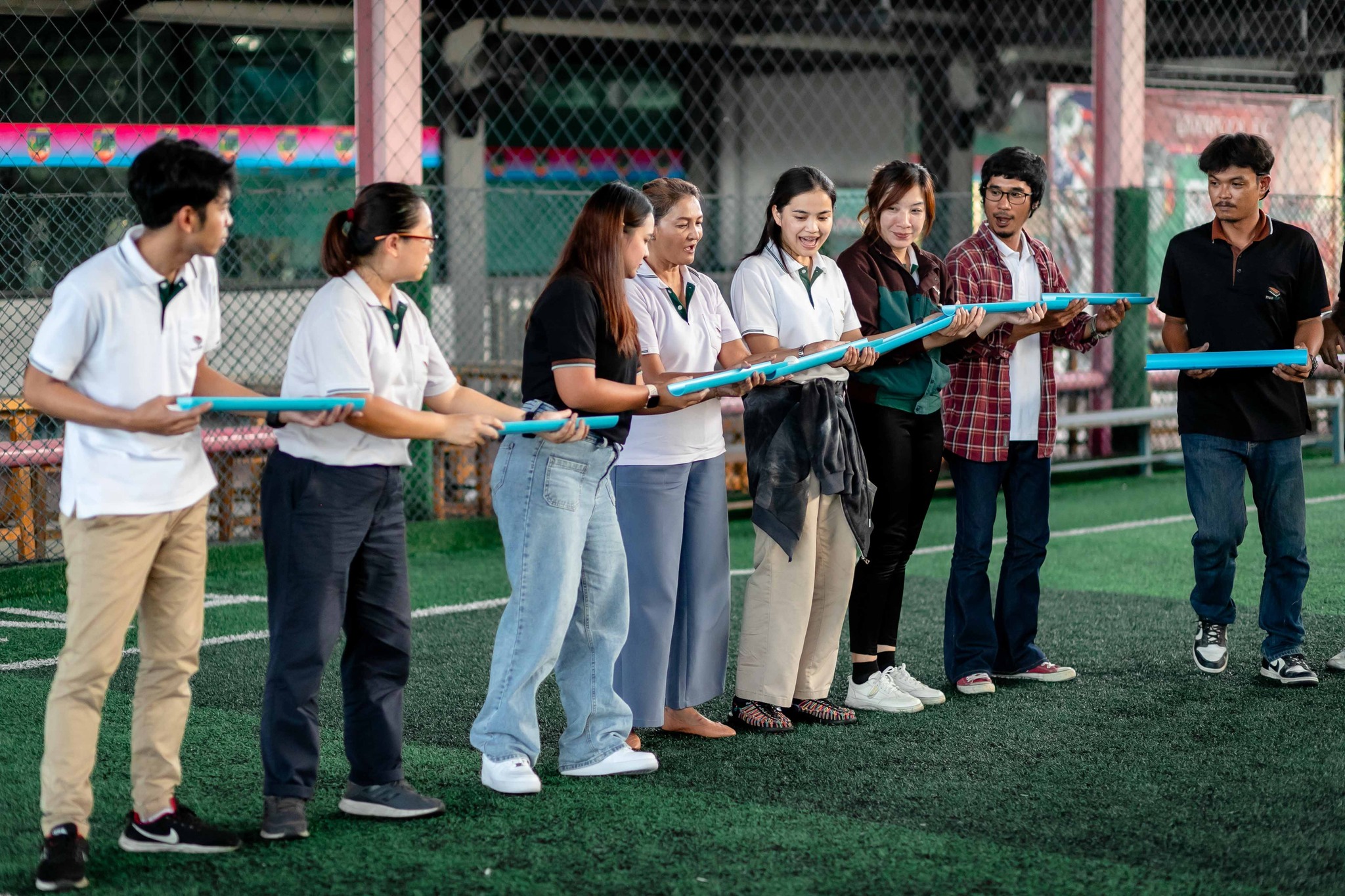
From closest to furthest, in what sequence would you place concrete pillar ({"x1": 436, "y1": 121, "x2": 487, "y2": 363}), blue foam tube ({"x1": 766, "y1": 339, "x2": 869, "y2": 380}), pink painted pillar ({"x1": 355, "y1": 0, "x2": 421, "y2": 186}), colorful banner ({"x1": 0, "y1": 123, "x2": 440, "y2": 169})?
blue foam tube ({"x1": 766, "y1": 339, "x2": 869, "y2": 380}) → pink painted pillar ({"x1": 355, "y1": 0, "x2": 421, "y2": 186}) → colorful banner ({"x1": 0, "y1": 123, "x2": 440, "y2": 169}) → concrete pillar ({"x1": 436, "y1": 121, "x2": 487, "y2": 363})

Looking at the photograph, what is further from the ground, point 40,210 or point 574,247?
point 40,210

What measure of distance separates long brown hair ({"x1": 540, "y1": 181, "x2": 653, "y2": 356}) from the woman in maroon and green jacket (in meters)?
0.95

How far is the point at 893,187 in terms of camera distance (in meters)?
4.72

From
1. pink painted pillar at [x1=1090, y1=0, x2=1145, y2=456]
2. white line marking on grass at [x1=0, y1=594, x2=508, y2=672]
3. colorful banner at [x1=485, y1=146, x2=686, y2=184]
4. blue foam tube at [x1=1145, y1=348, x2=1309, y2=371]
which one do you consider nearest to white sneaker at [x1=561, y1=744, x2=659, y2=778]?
white line marking on grass at [x1=0, y1=594, x2=508, y2=672]

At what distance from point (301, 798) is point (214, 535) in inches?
181

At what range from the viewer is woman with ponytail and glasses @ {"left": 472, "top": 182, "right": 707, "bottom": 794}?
398 cm

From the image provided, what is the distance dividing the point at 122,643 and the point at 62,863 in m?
0.46

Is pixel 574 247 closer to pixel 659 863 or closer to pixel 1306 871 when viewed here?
pixel 659 863

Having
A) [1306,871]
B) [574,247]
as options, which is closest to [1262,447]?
[1306,871]

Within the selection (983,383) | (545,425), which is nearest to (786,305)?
(983,383)

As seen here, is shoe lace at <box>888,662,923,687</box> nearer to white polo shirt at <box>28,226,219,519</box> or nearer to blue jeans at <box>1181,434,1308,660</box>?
blue jeans at <box>1181,434,1308,660</box>

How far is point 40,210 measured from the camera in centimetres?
803

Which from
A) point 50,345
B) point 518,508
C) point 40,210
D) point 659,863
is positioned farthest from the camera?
point 40,210

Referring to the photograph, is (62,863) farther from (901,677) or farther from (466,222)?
(466,222)
